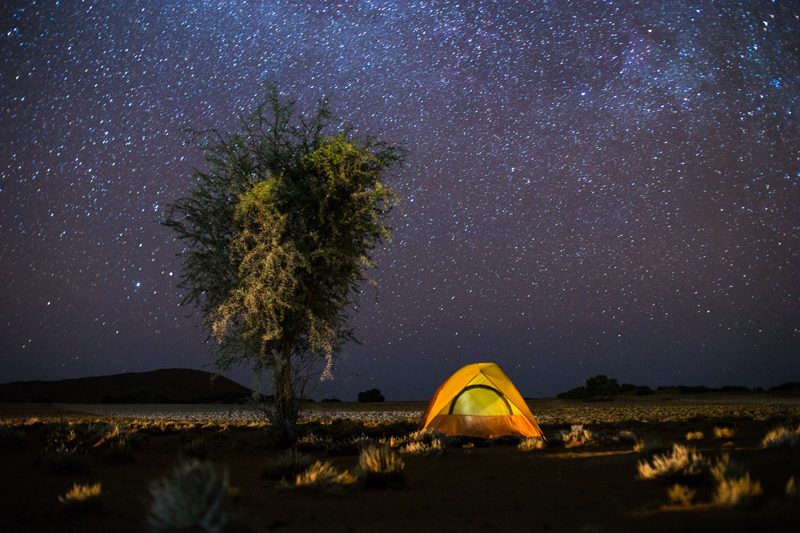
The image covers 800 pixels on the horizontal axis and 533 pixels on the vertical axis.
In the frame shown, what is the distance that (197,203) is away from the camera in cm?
1681

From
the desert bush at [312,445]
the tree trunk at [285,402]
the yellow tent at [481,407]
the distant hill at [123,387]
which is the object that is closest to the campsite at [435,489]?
→ the desert bush at [312,445]

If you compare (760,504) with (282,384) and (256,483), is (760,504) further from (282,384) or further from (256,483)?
(282,384)

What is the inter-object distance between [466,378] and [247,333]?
660 cm

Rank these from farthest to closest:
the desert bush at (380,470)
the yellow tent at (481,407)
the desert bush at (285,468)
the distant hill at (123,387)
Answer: the distant hill at (123,387)
the yellow tent at (481,407)
the desert bush at (285,468)
the desert bush at (380,470)

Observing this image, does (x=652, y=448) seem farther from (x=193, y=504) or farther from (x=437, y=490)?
(x=193, y=504)

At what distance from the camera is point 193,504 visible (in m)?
6.21

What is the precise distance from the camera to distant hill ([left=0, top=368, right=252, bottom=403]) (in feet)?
295

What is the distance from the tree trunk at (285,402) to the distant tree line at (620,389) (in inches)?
1976

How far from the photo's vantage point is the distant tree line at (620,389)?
198ft

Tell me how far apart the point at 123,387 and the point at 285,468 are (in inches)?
3834

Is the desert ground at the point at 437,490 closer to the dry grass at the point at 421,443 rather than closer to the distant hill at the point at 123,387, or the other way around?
the dry grass at the point at 421,443

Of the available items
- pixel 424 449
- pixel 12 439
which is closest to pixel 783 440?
pixel 424 449

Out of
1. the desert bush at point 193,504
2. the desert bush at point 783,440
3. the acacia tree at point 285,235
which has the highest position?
the acacia tree at point 285,235

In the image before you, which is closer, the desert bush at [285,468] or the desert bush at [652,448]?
the desert bush at [652,448]
